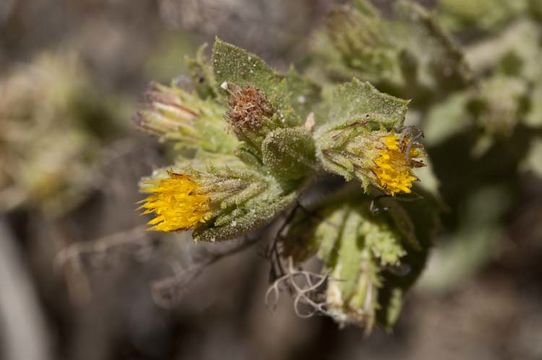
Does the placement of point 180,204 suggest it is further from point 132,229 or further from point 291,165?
point 132,229

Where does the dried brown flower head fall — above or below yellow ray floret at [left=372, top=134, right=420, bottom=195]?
above

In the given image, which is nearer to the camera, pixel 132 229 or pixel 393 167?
pixel 393 167

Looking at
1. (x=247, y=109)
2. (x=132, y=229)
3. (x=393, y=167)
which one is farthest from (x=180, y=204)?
(x=132, y=229)

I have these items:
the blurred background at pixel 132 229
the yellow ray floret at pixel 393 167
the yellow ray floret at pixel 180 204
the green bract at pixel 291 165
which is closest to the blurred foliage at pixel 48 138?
the blurred background at pixel 132 229

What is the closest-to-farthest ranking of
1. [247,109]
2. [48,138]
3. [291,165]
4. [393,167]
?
1. [393,167]
2. [247,109]
3. [291,165]
4. [48,138]

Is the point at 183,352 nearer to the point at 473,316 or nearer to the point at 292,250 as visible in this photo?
the point at 473,316

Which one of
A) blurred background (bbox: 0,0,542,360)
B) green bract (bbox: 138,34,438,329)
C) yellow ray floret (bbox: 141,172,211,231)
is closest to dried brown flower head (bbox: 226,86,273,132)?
green bract (bbox: 138,34,438,329)

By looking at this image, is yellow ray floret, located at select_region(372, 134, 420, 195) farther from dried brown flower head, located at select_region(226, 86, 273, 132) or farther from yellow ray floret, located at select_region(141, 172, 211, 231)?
yellow ray floret, located at select_region(141, 172, 211, 231)
